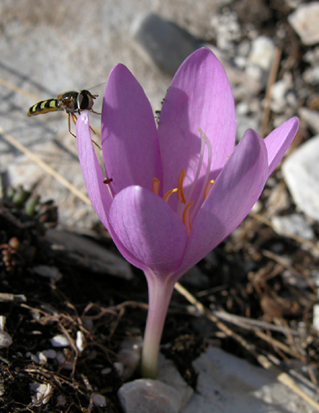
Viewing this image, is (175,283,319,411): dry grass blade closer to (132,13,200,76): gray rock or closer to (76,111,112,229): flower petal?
(76,111,112,229): flower petal

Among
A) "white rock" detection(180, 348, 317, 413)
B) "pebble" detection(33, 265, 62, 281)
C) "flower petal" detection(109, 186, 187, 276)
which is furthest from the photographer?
"pebble" detection(33, 265, 62, 281)

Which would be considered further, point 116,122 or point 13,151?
point 13,151

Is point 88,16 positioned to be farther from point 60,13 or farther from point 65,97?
point 65,97

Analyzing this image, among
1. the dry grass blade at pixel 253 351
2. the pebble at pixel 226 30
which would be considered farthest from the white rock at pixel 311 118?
the dry grass blade at pixel 253 351

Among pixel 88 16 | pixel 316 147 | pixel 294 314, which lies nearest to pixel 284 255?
pixel 294 314

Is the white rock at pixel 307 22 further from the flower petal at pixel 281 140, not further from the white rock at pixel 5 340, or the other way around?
the white rock at pixel 5 340

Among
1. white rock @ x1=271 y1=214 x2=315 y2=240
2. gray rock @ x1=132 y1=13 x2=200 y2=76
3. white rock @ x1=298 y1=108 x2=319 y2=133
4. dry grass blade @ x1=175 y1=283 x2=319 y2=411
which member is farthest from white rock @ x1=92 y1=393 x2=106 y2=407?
gray rock @ x1=132 y1=13 x2=200 y2=76

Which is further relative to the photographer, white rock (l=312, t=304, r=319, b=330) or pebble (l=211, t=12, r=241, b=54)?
pebble (l=211, t=12, r=241, b=54)
